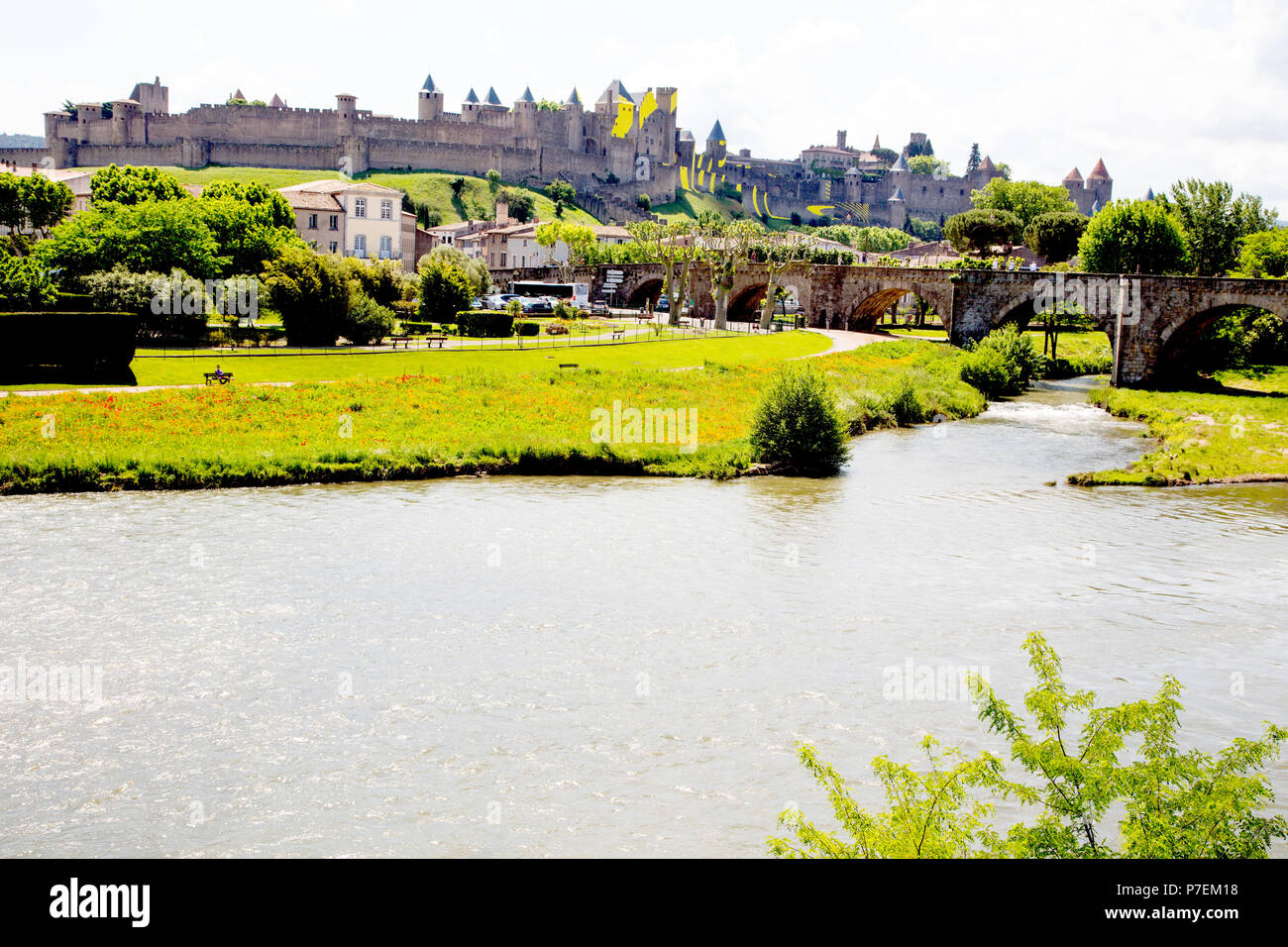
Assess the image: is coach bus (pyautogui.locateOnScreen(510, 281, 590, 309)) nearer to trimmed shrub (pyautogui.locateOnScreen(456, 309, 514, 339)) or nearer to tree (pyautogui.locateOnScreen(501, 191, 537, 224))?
trimmed shrub (pyautogui.locateOnScreen(456, 309, 514, 339))

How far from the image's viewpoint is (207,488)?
977 inches

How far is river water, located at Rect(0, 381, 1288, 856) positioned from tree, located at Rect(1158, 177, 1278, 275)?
58.6 m

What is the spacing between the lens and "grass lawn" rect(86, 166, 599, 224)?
123 metres

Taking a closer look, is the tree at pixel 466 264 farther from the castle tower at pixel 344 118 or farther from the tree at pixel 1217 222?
the castle tower at pixel 344 118

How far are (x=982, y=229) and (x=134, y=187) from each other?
66797 millimetres

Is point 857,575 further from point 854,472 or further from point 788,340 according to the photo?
point 788,340

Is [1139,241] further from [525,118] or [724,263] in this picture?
[525,118]

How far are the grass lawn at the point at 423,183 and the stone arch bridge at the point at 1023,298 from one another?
4602 centimetres

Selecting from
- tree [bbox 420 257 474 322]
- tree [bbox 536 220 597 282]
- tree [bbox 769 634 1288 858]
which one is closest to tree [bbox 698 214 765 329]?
tree [bbox 536 220 597 282]

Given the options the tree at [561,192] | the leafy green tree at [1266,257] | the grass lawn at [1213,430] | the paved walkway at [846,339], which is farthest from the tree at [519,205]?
the grass lawn at [1213,430]

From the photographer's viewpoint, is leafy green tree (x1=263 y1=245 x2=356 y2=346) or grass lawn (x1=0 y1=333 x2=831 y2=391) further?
leafy green tree (x1=263 y1=245 x2=356 y2=346)

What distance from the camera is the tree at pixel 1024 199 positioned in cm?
10694

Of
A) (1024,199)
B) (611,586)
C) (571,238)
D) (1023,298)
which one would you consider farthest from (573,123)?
(611,586)

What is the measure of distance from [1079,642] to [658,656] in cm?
626
